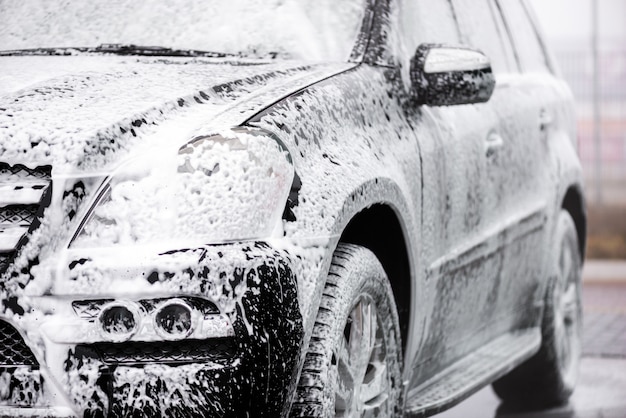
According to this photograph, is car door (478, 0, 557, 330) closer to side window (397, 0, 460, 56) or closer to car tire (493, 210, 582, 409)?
car tire (493, 210, 582, 409)

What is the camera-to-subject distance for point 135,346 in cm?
309

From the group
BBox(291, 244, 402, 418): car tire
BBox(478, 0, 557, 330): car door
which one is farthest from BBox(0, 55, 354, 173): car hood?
BBox(478, 0, 557, 330): car door

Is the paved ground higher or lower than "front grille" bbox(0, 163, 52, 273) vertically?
lower

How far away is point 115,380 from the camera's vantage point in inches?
120

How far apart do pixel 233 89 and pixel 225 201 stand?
573 millimetres

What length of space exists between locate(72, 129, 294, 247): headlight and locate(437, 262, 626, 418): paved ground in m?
3.15

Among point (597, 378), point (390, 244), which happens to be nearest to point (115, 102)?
point (390, 244)

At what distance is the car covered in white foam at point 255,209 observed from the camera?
3072mm

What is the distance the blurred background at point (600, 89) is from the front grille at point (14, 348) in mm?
16375

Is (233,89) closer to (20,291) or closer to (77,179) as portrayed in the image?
(77,179)

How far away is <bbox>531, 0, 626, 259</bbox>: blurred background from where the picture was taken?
20.2 meters

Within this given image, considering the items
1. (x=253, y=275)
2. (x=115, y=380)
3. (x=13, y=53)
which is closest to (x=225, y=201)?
(x=253, y=275)

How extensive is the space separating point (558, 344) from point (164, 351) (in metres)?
3.32

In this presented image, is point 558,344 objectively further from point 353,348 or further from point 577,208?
point 353,348
